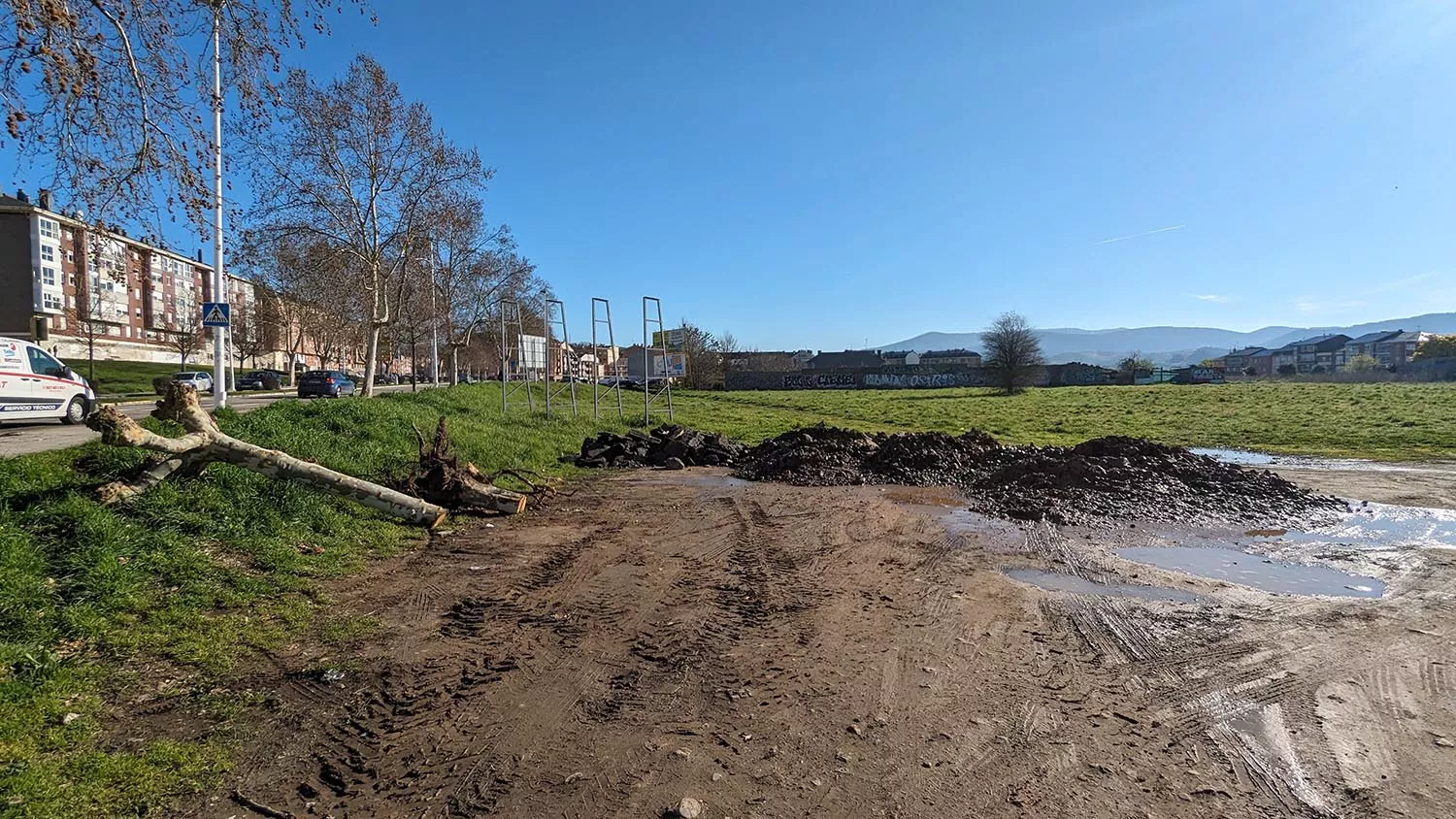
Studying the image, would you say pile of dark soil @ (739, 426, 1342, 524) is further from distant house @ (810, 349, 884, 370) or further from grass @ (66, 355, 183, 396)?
distant house @ (810, 349, 884, 370)

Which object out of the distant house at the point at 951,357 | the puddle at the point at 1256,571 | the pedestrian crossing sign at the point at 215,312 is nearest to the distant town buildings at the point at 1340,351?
the distant house at the point at 951,357

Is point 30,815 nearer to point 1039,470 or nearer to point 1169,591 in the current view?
point 1169,591

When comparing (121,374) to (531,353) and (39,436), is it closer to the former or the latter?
(531,353)

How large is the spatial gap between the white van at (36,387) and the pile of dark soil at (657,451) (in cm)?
980

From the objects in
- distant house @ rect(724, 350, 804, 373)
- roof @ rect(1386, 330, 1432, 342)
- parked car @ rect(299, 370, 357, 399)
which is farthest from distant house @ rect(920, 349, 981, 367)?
parked car @ rect(299, 370, 357, 399)

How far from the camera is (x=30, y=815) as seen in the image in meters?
2.81

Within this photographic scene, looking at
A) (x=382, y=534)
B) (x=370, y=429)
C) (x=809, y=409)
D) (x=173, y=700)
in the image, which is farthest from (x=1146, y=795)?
(x=809, y=409)

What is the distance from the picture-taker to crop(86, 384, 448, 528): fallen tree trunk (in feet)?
19.4

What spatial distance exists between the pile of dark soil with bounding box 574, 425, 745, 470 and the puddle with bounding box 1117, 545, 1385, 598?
9443mm

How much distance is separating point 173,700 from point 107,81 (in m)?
4.31

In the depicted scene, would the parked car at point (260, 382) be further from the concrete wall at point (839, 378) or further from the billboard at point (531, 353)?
the concrete wall at point (839, 378)

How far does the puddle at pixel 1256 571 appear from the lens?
657 cm

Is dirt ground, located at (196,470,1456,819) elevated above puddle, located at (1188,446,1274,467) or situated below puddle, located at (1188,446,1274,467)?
above

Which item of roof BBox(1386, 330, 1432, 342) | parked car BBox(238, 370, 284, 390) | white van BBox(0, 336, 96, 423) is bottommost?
white van BBox(0, 336, 96, 423)
